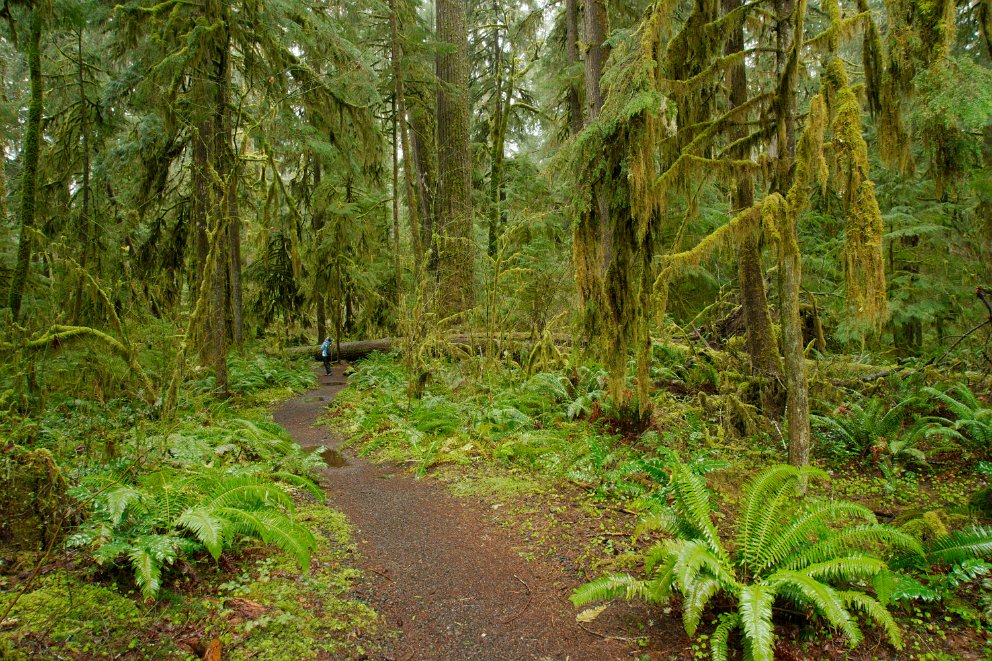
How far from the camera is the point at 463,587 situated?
3.70 metres

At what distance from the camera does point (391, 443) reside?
7297 mm

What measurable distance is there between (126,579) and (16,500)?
93 cm

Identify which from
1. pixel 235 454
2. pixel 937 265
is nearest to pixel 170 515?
pixel 235 454

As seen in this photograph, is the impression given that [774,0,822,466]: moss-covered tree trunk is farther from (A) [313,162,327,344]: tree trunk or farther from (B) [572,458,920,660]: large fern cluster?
(A) [313,162,327,344]: tree trunk

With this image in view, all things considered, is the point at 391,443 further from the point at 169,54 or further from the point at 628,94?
the point at 169,54

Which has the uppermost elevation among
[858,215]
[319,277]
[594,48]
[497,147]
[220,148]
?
[497,147]

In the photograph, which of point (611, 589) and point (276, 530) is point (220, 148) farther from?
point (611, 589)

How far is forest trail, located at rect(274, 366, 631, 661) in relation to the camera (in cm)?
305

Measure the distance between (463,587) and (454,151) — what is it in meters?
10.8

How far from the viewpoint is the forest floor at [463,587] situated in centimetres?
304

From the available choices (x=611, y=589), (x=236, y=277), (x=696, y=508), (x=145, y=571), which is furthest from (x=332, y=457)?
(x=236, y=277)

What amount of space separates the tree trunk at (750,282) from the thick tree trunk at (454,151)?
664 centimetres

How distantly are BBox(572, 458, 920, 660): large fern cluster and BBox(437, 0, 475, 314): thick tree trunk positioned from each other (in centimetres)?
881

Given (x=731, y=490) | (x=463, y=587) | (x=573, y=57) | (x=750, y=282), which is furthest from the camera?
(x=573, y=57)
